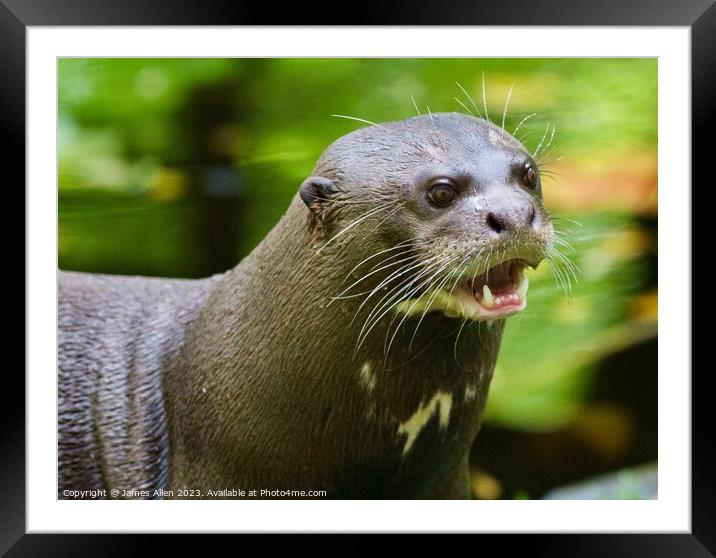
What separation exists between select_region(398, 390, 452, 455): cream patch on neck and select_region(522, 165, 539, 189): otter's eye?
839mm

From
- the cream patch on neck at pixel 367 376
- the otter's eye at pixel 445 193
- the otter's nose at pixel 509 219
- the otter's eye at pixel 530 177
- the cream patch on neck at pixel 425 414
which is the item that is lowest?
the cream patch on neck at pixel 425 414

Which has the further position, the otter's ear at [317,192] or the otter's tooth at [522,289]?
the otter's ear at [317,192]

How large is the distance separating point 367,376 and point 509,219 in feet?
2.74

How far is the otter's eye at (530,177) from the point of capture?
3.70 metres

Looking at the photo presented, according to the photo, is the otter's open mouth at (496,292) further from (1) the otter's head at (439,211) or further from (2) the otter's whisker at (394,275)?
(2) the otter's whisker at (394,275)

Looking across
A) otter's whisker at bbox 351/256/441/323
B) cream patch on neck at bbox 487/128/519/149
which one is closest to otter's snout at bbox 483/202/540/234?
otter's whisker at bbox 351/256/441/323

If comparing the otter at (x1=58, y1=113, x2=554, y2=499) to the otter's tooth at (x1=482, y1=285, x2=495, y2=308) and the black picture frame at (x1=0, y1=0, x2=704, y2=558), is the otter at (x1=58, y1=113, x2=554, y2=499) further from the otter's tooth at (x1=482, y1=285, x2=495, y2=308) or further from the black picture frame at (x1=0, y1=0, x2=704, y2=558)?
the black picture frame at (x1=0, y1=0, x2=704, y2=558)

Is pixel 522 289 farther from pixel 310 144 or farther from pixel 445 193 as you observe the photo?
pixel 310 144

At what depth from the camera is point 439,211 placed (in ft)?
11.7

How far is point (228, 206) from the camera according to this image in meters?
4.93
